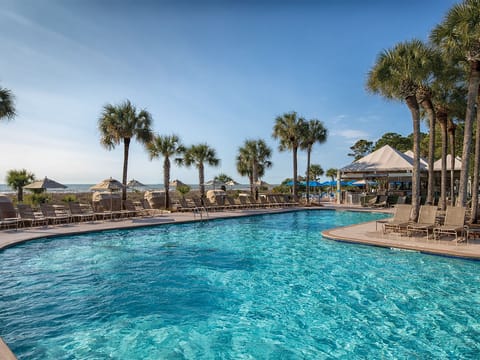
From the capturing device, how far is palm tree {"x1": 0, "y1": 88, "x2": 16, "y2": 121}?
44.9ft

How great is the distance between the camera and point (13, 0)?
29.7 feet

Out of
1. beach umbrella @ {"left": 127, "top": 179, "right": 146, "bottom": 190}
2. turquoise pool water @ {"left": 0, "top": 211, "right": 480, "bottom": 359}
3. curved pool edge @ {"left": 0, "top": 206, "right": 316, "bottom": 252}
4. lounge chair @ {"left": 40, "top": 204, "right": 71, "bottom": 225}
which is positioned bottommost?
turquoise pool water @ {"left": 0, "top": 211, "right": 480, "bottom": 359}

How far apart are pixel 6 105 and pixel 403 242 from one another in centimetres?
1704

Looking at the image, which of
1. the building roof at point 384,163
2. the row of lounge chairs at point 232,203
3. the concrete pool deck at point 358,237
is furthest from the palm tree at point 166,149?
the building roof at point 384,163

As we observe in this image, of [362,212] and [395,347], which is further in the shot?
[362,212]

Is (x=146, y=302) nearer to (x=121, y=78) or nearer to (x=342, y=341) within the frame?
(x=342, y=341)

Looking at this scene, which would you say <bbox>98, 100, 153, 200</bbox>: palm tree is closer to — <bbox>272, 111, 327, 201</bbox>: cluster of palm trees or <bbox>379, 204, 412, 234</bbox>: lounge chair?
<bbox>272, 111, 327, 201</bbox>: cluster of palm trees

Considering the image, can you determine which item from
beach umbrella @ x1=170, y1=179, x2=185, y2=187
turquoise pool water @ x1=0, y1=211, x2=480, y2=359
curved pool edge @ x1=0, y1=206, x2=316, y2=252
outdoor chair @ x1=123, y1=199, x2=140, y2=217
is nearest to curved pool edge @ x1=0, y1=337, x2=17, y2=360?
turquoise pool water @ x1=0, y1=211, x2=480, y2=359

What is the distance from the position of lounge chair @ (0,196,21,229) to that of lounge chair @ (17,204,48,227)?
22 cm

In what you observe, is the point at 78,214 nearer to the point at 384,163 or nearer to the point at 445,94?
the point at 445,94

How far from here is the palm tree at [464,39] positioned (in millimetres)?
8922

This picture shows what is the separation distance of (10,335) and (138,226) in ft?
29.9

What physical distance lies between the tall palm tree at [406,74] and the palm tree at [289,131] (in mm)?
12726

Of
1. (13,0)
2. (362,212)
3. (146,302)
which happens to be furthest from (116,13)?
(362,212)
